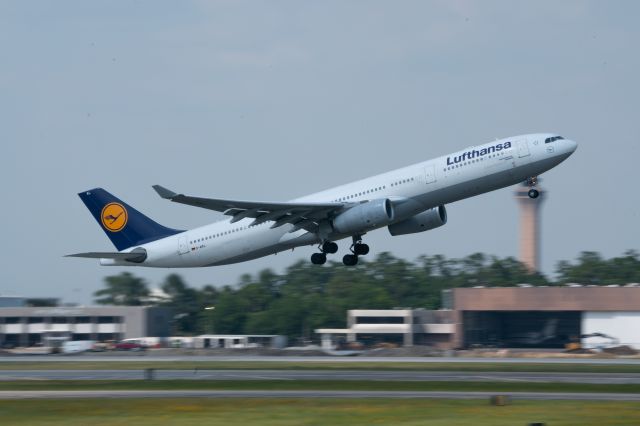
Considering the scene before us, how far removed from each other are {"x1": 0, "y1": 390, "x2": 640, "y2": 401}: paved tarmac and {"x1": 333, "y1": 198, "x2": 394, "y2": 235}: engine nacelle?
10.6 m

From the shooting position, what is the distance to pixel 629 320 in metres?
96.4

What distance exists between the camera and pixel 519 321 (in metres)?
104

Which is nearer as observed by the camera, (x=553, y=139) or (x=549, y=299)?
(x=553, y=139)

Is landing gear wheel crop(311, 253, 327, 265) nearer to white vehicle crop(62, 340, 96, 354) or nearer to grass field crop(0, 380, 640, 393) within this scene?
grass field crop(0, 380, 640, 393)

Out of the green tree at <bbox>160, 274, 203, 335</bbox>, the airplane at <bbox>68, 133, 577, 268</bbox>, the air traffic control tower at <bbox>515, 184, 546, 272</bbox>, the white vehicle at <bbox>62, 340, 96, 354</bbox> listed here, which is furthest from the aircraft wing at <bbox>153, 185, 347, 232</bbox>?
the air traffic control tower at <bbox>515, 184, 546, 272</bbox>

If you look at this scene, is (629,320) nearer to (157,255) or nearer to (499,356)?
(499,356)

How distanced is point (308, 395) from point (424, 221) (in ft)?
53.7

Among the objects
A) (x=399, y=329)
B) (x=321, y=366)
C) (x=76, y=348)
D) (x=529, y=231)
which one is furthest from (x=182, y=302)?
(x=321, y=366)

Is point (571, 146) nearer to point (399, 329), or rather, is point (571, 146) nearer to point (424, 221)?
point (424, 221)

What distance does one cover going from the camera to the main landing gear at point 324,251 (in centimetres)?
5431

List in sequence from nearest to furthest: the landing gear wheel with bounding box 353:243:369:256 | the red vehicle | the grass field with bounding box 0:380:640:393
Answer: the grass field with bounding box 0:380:640:393 → the landing gear wheel with bounding box 353:243:369:256 → the red vehicle

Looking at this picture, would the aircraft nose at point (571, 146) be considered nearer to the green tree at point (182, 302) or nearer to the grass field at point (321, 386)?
the grass field at point (321, 386)

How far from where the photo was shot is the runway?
161 feet

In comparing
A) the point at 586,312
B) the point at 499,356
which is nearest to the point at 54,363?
the point at 499,356
